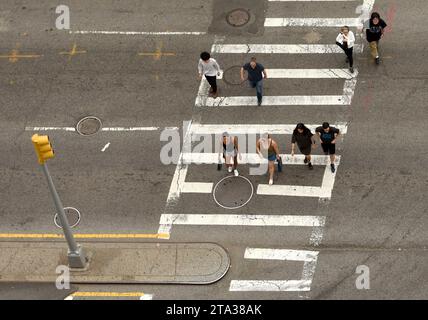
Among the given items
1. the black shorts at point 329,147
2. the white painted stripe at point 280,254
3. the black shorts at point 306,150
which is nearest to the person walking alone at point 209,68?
the black shorts at point 306,150

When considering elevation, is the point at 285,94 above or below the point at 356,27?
below

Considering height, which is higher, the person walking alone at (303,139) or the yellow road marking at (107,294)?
the person walking alone at (303,139)

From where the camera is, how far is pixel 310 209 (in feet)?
61.3

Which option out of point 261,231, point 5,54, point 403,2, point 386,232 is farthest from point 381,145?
point 5,54

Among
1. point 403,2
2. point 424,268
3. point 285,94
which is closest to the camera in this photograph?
point 424,268

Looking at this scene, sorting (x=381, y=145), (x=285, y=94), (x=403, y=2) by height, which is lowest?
(x=381, y=145)

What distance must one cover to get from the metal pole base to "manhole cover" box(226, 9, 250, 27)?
9388 mm

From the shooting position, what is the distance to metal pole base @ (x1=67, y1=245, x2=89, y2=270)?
17.7m

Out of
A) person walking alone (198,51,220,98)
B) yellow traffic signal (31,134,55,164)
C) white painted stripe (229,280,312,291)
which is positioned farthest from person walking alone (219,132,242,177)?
yellow traffic signal (31,134,55,164)

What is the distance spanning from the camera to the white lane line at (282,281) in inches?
681

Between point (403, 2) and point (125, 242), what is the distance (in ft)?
39.4

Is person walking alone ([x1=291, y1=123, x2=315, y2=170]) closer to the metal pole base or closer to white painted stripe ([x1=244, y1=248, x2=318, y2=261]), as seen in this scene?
white painted stripe ([x1=244, y1=248, x2=318, y2=261])

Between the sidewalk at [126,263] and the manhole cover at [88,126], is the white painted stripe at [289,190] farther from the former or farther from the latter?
the manhole cover at [88,126]

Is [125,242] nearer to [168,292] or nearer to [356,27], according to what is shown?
[168,292]
